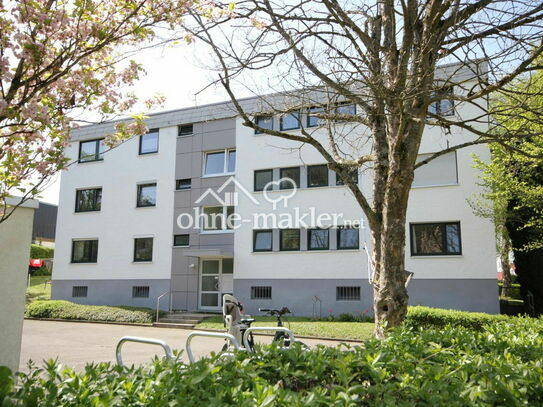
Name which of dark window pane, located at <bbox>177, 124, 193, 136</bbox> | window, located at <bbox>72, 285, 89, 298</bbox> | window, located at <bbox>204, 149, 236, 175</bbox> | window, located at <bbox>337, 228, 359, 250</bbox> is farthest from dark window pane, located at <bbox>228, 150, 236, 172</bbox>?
window, located at <bbox>72, 285, 89, 298</bbox>

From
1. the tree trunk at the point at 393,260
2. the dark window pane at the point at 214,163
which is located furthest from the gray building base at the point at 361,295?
the tree trunk at the point at 393,260

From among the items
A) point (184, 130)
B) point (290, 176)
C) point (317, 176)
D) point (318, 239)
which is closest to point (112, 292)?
point (184, 130)

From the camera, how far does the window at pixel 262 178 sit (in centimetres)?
2266

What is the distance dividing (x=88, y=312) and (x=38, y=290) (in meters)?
12.7

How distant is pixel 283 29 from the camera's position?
6.27 m

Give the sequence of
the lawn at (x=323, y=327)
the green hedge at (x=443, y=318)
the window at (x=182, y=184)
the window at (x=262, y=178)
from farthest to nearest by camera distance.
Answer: the window at (x=182, y=184), the window at (x=262, y=178), the lawn at (x=323, y=327), the green hedge at (x=443, y=318)

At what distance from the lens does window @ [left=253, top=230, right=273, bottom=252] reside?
72.6 ft

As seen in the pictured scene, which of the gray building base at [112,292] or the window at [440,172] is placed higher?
the window at [440,172]

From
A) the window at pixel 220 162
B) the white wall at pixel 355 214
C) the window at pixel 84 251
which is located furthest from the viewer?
the window at pixel 84 251

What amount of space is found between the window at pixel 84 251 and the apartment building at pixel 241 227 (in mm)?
77

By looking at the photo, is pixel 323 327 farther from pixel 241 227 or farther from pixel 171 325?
pixel 241 227

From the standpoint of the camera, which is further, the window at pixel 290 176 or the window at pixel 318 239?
the window at pixel 290 176

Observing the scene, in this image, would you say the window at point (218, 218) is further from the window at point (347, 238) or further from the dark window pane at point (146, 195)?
the window at point (347, 238)

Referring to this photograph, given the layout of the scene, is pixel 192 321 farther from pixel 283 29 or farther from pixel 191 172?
pixel 283 29
